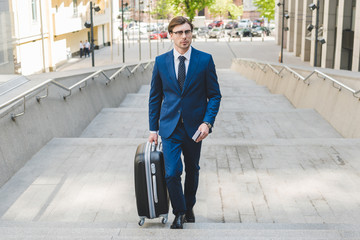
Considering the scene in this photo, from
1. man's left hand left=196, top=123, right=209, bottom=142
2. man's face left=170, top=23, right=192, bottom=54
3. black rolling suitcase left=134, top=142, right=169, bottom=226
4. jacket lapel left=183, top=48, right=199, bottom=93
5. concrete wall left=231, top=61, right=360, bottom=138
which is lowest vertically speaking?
concrete wall left=231, top=61, right=360, bottom=138

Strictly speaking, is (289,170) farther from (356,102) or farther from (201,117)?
(356,102)

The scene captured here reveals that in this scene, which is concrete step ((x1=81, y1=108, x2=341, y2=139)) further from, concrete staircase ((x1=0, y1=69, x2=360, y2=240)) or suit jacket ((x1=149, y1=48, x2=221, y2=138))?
suit jacket ((x1=149, y1=48, x2=221, y2=138))

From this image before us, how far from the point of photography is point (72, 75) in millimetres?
10797

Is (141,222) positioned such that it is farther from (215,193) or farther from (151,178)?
(215,193)

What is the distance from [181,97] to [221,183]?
86.8 inches

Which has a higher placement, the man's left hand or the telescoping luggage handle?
the man's left hand

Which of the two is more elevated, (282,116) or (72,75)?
(72,75)

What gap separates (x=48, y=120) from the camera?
8.50m

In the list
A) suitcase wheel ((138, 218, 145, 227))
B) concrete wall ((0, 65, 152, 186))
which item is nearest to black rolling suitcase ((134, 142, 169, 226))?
suitcase wheel ((138, 218, 145, 227))

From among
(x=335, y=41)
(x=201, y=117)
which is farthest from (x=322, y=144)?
(x=335, y=41)

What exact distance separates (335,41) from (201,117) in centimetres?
2928

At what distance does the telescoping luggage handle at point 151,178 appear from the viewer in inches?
167

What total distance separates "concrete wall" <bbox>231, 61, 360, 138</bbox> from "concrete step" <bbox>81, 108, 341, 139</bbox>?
23 cm

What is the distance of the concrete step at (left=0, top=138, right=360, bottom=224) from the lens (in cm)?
524
